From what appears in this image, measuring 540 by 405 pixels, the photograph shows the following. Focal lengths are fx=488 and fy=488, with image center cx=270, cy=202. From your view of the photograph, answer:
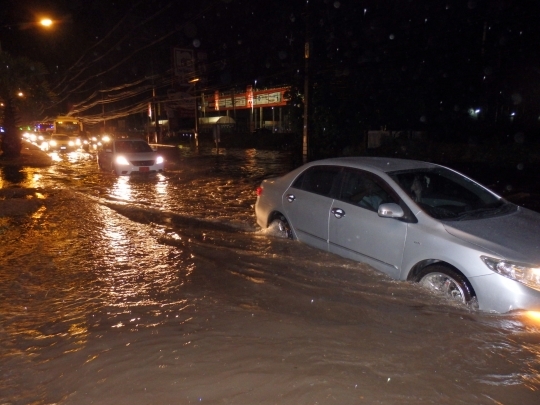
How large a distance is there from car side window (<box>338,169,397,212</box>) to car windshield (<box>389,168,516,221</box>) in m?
0.22

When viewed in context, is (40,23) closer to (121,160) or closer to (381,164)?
(121,160)

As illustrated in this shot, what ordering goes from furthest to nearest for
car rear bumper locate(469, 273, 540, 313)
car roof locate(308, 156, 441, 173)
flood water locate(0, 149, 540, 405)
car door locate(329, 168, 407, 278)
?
car roof locate(308, 156, 441, 173)
car door locate(329, 168, 407, 278)
car rear bumper locate(469, 273, 540, 313)
flood water locate(0, 149, 540, 405)

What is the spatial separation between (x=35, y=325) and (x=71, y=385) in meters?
A: 1.45

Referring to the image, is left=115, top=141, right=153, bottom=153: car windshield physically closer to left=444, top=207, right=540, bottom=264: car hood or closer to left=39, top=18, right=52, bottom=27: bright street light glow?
left=39, top=18, right=52, bottom=27: bright street light glow

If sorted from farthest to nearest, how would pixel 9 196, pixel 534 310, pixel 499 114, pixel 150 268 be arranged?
1. pixel 499 114
2. pixel 9 196
3. pixel 150 268
4. pixel 534 310

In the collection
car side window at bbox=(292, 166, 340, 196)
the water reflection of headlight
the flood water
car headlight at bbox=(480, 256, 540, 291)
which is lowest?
the flood water

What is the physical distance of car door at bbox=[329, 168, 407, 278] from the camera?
17.8 feet

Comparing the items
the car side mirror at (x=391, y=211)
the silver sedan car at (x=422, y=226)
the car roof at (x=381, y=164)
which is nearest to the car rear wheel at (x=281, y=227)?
the silver sedan car at (x=422, y=226)

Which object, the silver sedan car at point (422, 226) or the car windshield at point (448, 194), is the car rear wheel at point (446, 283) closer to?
the silver sedan car at point (422, 226)

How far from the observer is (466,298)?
469 cm

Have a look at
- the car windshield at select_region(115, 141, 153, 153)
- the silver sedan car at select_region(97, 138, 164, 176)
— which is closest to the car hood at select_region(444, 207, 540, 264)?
the silver sedan car at select_region(97, 138, 164, 176)

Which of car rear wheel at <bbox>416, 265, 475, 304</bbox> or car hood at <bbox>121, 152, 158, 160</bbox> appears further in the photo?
car hood at <bbox>121, 152, 158, 160</bbox>

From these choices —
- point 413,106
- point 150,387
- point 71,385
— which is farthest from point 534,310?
point 413,106

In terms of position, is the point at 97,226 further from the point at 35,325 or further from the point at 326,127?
the point at 326,127
